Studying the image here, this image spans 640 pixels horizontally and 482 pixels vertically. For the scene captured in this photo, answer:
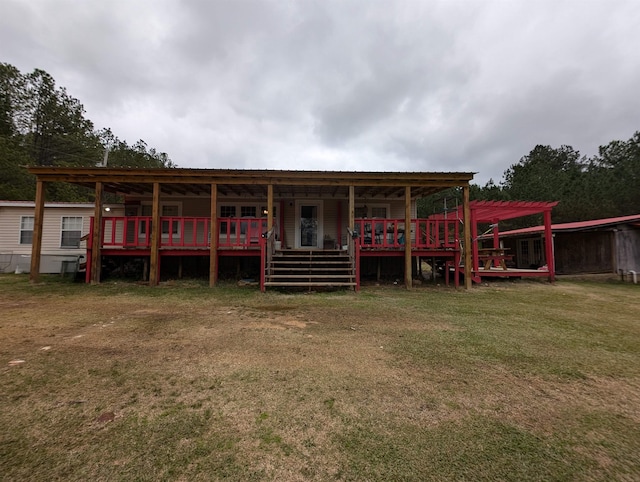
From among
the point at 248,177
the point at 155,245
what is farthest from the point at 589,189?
the point at 155,245

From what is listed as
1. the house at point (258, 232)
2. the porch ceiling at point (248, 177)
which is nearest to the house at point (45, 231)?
the house at point (258, 232)

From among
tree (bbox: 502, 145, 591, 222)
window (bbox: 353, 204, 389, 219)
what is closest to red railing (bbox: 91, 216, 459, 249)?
window (bbox: 353, 204, 389, 219)

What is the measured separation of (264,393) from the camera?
2.55 m

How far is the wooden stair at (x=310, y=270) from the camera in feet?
26.7

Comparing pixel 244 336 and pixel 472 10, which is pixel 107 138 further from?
pixel 244 336

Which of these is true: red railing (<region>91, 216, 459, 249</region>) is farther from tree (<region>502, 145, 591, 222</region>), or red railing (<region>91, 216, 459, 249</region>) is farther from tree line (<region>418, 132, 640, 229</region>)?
tree (<region>502, 145, 591, 222</region>)

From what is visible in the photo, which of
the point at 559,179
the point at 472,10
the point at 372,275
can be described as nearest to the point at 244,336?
the point at 372,275

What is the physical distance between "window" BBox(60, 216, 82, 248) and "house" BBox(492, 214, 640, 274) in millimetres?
21640

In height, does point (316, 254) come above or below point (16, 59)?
below

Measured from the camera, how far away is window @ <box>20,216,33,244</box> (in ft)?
40.7

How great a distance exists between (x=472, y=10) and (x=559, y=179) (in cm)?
2037

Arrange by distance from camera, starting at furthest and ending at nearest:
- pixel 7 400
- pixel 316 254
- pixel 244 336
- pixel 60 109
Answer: pixel 60 109 → pixel 316 254 → pixel 244 336 → pixel 7 400

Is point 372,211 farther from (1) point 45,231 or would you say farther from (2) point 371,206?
(1) point 45,231

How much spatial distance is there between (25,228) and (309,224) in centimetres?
1224
